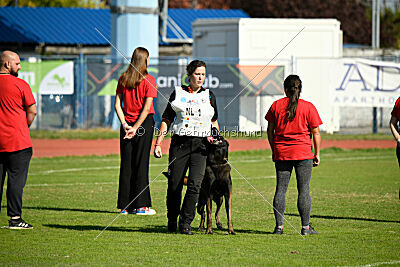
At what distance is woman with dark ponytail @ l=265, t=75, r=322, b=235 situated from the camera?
9.16 metres

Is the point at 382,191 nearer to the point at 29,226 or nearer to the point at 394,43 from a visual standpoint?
the point at 29,226

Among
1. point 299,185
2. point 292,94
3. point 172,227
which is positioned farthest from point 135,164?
point 292,94

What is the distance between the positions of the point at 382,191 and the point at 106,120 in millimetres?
16562

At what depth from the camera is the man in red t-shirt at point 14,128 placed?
9.55 metres

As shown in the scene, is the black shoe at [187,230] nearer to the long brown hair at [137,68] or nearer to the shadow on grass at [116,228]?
the shadow on grass at [116,228]

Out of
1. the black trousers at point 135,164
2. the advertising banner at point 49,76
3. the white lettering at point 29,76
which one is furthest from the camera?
the advertising banner at point 49,76

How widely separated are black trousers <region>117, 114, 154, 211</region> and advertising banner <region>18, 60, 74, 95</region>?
54.1ft

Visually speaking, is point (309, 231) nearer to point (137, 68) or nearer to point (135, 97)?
point (135, 97)

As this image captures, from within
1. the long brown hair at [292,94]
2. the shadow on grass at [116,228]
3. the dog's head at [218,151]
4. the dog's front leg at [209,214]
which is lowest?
the shadow on grass at [116,228]

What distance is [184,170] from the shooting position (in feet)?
30.9

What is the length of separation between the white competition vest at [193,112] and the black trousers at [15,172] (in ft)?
6.56

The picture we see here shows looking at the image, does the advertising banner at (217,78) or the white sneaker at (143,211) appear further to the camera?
the advertising banner at (217,78)

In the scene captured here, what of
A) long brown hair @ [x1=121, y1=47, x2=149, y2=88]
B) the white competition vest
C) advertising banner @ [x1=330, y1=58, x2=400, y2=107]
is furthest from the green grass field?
advertising banner @ [x1=330, y1=58, x2=400, y2=107]

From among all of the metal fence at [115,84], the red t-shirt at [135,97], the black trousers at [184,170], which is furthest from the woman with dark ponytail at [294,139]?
the metal fence at [115,84]
